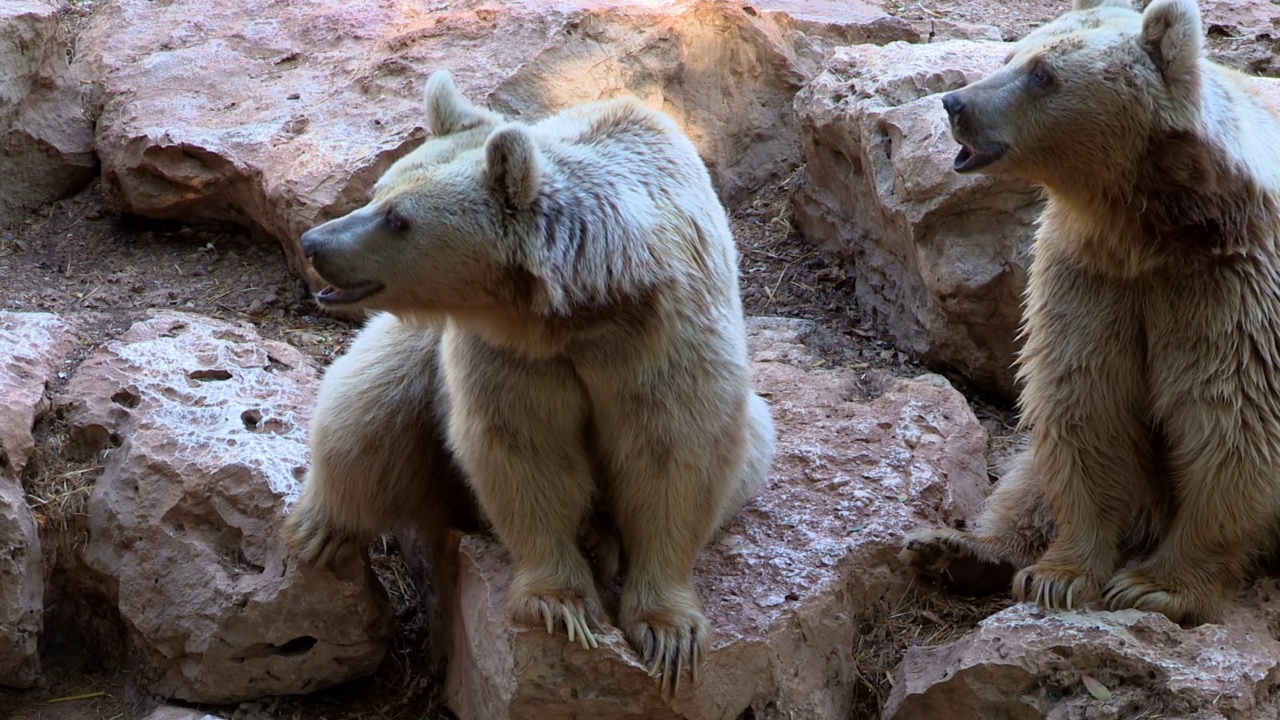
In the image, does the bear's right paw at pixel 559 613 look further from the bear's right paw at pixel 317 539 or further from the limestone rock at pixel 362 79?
the limestone rock at pixel 362 79

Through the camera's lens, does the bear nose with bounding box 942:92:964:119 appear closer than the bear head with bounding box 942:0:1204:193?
No

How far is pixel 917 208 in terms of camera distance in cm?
668

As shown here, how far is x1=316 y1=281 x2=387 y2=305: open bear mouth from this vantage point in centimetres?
436

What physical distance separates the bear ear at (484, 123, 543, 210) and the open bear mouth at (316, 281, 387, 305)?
54cm

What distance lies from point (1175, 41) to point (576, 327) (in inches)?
86.7

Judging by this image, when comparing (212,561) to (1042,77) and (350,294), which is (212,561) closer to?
(350,294)

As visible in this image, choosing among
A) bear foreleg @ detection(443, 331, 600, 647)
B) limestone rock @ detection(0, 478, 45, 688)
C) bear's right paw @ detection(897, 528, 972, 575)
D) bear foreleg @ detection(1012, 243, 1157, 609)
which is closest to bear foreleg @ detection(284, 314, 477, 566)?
bear foreleg @ detection(443, 331, 600, 647)

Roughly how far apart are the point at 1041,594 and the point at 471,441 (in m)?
2.19

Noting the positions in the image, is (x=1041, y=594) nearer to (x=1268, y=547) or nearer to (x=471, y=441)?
(x=1268, y=547)

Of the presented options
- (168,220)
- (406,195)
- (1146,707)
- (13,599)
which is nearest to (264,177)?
(168,220)

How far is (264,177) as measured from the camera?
7453mm

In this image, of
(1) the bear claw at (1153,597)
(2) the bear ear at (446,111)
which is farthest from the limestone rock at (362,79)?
(1) the bear claw at (1153,597)

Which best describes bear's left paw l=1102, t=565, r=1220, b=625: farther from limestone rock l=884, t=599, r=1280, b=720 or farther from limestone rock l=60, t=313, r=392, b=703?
limestone rock l=60, t=313, r=392, b=703

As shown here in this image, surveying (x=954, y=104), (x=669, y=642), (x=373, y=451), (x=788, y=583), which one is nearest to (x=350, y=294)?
(x=373, y=451)
